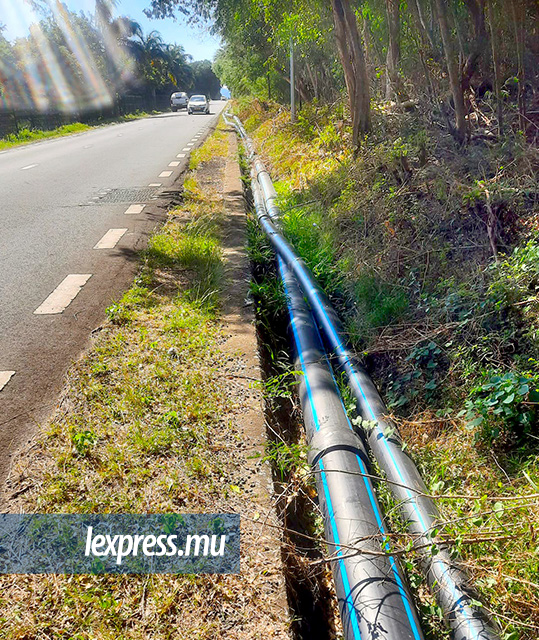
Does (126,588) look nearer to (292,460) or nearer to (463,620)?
(292,460)

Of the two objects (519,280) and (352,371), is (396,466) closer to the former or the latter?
(352,371)

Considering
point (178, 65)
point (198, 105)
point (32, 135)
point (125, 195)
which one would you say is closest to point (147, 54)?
point (178, 65)

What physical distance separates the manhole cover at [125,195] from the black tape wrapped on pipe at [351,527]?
5.59 meters

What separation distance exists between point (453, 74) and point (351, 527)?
4531 millimetres

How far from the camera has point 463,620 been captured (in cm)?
175

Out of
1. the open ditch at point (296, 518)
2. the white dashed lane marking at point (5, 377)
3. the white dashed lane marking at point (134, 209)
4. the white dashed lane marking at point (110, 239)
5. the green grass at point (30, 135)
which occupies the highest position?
the green grass at point (30, 135)

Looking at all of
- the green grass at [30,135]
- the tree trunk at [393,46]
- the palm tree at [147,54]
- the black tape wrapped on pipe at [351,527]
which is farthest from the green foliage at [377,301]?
the palm tree at [147,54]

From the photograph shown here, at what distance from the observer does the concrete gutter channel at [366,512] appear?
1.73 metres

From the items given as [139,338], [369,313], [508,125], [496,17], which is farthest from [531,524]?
[496,17]

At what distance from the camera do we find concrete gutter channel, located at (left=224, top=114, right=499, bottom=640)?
1.73 m

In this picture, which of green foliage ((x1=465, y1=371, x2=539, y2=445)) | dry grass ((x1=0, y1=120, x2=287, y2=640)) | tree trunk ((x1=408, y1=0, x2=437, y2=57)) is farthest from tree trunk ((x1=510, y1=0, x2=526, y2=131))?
dry grass ((x1=0, y1=120, x2=287, y2=640))

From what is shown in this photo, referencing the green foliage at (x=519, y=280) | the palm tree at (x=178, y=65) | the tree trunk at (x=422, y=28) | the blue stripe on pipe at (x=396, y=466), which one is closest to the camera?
the blue stripe on pipe at (x=396, y=466)

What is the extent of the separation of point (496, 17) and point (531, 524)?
4962 mm

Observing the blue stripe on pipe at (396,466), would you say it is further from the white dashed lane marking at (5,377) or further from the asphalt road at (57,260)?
the white dashed lane marking at (5,377)
